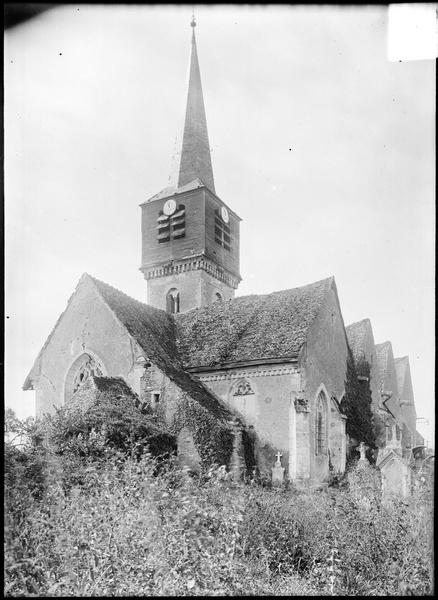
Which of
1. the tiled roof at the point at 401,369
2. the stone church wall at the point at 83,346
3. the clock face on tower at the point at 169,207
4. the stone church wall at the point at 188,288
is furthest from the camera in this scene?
the tiled roof at the point at 401,369

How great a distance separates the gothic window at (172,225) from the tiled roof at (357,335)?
13315 millimetres

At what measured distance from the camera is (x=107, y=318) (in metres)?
21.5

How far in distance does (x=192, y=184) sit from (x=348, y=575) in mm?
30608

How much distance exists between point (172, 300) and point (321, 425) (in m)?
17.0

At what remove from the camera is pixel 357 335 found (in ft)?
94.5

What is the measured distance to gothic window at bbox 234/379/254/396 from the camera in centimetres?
2115

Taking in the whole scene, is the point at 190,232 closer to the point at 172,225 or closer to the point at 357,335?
the point at 172,225

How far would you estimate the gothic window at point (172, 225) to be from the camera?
117ft

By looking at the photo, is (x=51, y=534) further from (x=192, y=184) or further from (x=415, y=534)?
(x=192, y=184)

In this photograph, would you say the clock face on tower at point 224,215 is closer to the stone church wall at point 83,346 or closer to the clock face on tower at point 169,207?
the clock face on tower at point 169,207

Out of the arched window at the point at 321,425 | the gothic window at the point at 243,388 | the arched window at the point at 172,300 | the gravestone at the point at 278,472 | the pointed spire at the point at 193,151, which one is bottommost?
the gravestone at the point at 278,472

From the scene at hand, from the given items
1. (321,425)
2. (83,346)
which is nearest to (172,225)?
(83,346)

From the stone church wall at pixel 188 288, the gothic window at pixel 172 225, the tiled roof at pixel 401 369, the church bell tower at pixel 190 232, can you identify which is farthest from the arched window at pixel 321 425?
the gothic window at pixel 172 225

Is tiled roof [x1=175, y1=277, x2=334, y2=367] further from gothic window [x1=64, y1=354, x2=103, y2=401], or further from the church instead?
gothic window [x1=64, y1=354, x2=103, y2=401]
